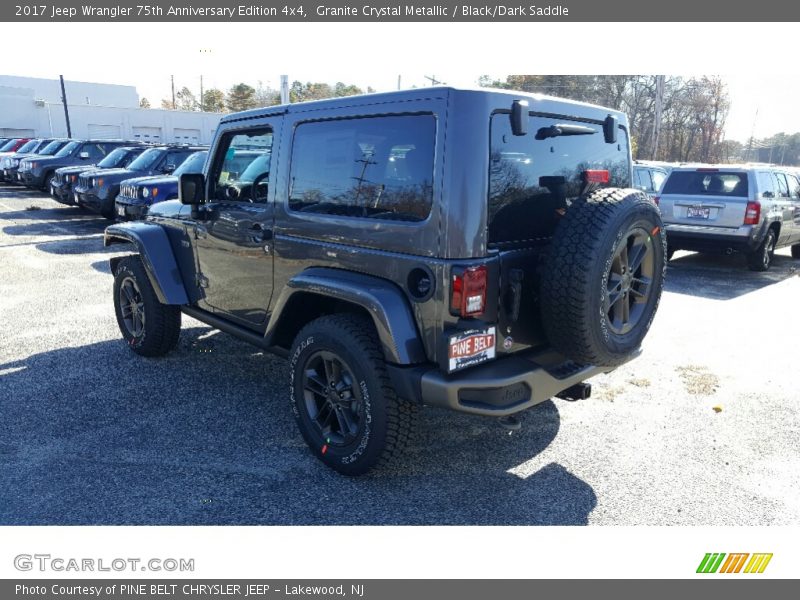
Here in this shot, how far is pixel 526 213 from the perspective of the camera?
2.99 metres

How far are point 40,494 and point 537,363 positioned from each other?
104 inches

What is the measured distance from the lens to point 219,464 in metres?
3.32

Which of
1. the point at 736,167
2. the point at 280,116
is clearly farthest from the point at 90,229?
the point at 736,167

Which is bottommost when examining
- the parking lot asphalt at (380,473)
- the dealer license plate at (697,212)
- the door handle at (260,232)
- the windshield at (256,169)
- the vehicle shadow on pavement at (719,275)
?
the vehicle shadow on pavement at (719,275)

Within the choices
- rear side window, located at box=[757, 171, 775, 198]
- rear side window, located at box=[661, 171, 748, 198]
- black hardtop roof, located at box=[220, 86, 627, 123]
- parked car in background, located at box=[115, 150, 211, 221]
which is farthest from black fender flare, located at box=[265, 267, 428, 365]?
rear side window, located at box=[757, 171, 775, 198]

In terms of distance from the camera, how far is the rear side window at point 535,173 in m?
2.80

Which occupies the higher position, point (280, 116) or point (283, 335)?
point (280, 116)

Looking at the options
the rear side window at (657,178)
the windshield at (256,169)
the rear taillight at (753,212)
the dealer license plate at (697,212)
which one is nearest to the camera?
the windshield at (256,169)

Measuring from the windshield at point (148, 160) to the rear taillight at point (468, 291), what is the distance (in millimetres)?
11168

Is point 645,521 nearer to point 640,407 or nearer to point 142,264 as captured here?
point 640,407

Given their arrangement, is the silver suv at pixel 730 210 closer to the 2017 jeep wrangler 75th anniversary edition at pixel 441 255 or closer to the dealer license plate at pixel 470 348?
the 2017 jeep wrangler 75th anniversary edition at pixel 441 255

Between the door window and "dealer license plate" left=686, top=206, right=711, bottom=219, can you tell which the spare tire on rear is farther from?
"dealer license plate" left=686, top=206, right=711, bottom=219

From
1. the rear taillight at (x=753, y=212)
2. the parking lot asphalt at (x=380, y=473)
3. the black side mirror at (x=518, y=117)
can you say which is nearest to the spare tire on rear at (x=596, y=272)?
the black side mirror at (x=518, y=117)

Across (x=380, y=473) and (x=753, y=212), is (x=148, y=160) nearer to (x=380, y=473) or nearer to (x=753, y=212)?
(x=380, y=473)
